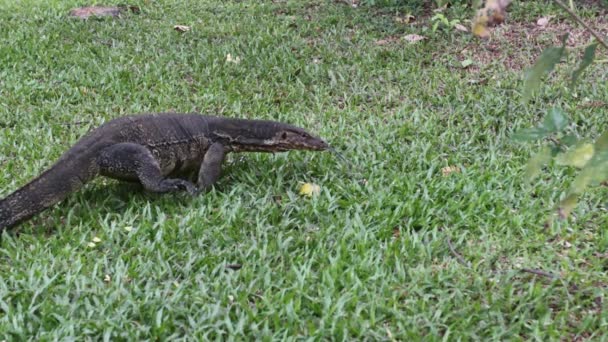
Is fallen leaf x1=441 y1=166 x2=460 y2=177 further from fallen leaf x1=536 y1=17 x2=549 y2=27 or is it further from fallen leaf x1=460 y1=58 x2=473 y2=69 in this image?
fallen leaf x1=536 y1=17 x2=549 y2=27

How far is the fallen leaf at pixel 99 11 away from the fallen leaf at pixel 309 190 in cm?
559

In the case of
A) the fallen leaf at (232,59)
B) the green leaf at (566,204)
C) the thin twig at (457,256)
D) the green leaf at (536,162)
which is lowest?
the fallen leaf at (232,59)

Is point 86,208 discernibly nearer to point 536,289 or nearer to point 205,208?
point 205,208

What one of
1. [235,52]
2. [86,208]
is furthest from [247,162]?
[235,52]

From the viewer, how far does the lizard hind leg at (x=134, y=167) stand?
152 inches

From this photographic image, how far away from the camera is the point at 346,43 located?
7262mm

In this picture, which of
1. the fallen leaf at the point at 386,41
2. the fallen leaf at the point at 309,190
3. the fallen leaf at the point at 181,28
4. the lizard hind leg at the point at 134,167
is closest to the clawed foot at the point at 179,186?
the lizard hind leg at the point at 134,167

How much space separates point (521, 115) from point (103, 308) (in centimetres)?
375

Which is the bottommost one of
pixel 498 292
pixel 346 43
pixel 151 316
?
pixel 346 43

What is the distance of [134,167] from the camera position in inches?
154

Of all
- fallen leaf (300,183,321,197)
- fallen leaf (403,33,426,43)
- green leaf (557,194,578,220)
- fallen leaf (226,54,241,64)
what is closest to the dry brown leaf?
green leaf (557,194,578,220)

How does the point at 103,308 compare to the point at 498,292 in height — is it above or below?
above

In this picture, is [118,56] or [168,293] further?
[118,56]

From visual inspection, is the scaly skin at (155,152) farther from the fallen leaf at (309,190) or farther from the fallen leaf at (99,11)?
the fallen leaf at (99,11)
